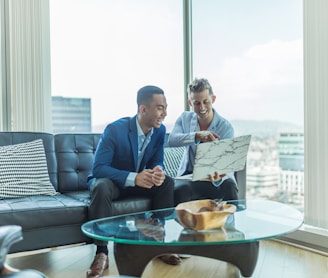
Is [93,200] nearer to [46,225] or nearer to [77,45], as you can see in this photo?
[46,225]

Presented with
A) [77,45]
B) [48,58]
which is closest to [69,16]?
[77,45]

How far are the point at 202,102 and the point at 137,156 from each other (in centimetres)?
55

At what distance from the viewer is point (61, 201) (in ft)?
7.27

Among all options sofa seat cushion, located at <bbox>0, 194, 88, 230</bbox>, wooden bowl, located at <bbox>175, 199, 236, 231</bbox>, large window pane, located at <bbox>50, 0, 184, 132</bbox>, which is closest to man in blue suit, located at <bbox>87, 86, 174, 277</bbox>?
sofa seat cushion, located at <bbox>0, 194, 88, 230</bbox>

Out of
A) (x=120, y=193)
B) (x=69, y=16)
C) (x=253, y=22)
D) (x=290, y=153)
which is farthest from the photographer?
A: (x=69, y=16)

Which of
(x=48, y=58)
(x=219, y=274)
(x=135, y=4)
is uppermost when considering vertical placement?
(x=135, y=4)

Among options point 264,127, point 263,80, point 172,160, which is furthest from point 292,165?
point 172,160

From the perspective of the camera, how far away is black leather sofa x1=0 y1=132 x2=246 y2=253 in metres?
1.98

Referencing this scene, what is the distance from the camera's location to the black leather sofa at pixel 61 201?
1.98 meters

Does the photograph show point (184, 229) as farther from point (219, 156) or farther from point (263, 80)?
point (263, 80)

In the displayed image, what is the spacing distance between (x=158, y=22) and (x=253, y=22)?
1.08 meters

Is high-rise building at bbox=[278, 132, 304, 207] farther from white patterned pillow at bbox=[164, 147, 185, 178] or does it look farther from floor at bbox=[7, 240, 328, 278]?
white patterned pillow at bbox=[164, 147, 185, 178]

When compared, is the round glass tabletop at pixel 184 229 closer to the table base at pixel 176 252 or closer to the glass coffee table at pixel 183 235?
the glass coffee table at pixel 183 235

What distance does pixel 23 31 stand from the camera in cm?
305
